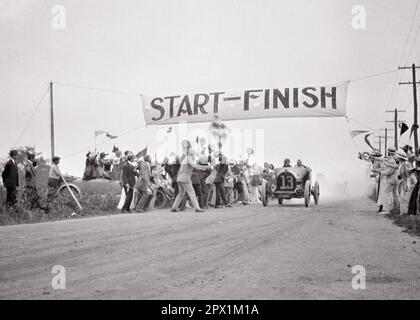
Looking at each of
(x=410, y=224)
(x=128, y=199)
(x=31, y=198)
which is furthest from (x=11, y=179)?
(x=410, y=224)

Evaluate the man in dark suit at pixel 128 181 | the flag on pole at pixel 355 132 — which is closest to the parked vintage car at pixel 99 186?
the man in dark suit at pixel 128 181

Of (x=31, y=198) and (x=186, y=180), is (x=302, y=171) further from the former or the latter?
(x=31, y=198)

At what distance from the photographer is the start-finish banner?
65.9 ft

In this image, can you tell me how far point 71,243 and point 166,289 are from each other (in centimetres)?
339

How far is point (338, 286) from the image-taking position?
550 cm

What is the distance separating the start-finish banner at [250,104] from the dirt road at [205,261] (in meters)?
9.47

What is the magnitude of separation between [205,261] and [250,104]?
14.3 metres

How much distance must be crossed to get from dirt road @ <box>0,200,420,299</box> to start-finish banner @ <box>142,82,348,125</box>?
9.47 meters

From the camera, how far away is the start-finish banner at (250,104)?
65.9 ft

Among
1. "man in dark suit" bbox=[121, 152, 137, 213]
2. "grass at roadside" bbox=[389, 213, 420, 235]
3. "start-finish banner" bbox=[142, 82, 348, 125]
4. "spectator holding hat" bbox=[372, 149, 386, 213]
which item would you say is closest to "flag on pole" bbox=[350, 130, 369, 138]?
"start-finish banner" bbox=[142, 82, 348, 125]

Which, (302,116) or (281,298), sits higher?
(302,116)

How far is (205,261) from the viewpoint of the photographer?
685 cm
